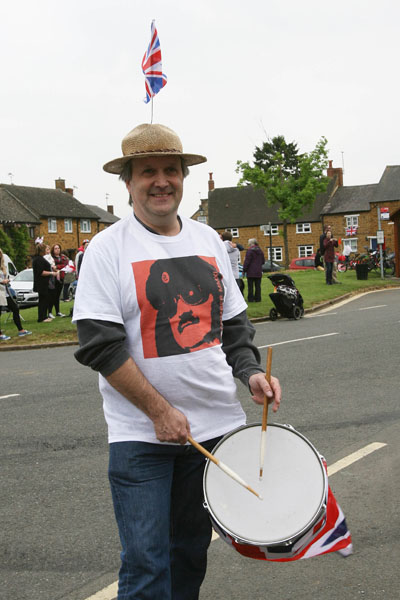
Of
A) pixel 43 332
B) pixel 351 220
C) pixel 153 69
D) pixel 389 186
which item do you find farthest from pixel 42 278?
pixel 351 220

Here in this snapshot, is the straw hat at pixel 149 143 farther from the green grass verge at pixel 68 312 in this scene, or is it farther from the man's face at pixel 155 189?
the green grass verge at pixel 68 312

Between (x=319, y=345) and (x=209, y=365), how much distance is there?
8888 mm

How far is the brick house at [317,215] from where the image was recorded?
6844 centimetres

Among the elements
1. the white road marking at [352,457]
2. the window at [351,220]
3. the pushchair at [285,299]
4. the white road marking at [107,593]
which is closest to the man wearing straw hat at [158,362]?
the white road marking at [107,593]

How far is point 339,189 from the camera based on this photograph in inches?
3000

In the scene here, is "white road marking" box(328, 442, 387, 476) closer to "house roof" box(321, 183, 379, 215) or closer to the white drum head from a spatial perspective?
the white drum head

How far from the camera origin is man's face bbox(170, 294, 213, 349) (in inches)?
95.0

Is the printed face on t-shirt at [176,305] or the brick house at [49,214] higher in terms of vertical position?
the brick house at [49,214]

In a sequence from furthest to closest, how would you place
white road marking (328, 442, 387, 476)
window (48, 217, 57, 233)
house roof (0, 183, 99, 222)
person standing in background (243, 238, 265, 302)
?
window (48, 217, 57, 233)
house roof (0, 183, 99, 222)
person standing in background (243, 238, 265, 302)
white road marking (328, 442, 387, 476)

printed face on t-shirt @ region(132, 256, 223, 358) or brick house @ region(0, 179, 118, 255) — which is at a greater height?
brick house @ region(0, 179, 118, 255)

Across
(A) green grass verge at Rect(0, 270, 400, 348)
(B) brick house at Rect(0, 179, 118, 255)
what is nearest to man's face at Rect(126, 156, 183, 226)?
(A) green grass verge at Rect(0, 270, 400, 348)

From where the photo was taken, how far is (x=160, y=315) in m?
2.39

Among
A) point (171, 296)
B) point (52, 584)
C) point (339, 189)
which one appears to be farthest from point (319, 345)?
point (339, 189)

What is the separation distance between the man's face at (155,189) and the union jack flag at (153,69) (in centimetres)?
157
